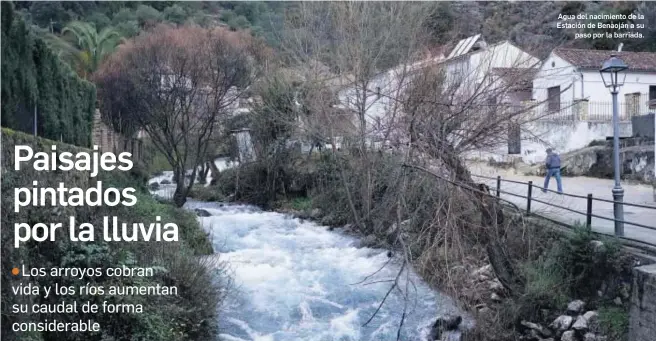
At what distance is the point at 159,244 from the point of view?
8.85 m

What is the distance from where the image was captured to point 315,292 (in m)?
10.6

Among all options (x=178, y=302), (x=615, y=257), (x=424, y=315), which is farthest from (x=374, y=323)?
(x=615, y=257)

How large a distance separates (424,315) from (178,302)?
13.0 feet

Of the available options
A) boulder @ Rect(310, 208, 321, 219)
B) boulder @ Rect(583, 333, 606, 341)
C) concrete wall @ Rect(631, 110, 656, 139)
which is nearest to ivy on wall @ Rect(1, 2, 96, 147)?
boulder @ Rect(310, 208, 321, 219)

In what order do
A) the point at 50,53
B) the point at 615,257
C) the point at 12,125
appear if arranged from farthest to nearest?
the point at 50,53, the point at 12,125, the point at 615,257

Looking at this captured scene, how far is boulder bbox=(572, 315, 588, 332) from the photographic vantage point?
24.7 ft

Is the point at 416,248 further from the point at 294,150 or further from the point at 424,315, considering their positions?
the point at 294,150

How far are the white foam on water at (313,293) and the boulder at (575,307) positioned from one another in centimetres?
177

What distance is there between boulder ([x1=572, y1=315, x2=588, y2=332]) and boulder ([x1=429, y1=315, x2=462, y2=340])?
165 centimetres

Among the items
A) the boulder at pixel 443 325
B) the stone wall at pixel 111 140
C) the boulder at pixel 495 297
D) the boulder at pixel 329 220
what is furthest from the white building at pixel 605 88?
the stone wall at pixel 111 140

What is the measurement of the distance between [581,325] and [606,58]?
55.4ft

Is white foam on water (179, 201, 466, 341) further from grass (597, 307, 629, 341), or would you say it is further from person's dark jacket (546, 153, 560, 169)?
person's dark jacket (546, 153, 560, 169)

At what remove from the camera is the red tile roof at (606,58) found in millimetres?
21156

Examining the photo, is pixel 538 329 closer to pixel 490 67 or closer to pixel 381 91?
pixel 490 67
